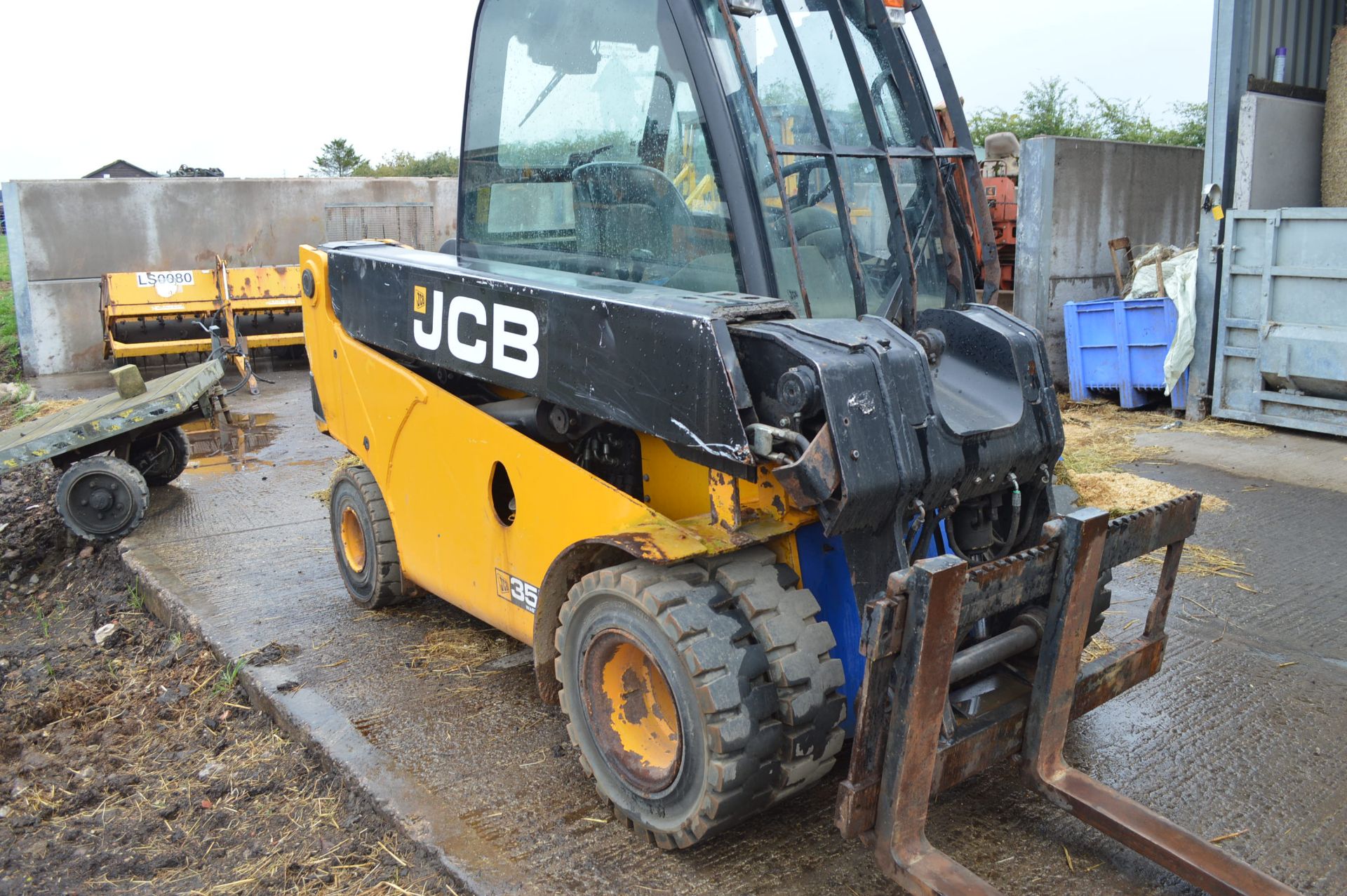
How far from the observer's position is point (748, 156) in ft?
10.1

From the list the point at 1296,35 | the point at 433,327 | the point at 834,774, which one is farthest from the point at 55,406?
the point at 1296,35

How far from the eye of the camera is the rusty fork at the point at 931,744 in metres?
2.55

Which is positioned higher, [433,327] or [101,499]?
[433,327]

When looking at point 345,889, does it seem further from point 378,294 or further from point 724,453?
point 378,294

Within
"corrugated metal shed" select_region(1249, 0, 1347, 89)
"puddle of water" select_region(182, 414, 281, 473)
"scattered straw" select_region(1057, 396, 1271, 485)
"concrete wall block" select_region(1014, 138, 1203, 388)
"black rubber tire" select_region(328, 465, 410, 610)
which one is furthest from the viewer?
"concrete wall block" select_region(1014, 138, 1203, 388)

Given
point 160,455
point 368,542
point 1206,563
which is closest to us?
point 368,542

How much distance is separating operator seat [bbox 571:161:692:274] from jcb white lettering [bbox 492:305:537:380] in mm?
355

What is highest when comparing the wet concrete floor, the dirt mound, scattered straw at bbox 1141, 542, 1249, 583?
scattered straw at bbox 1141, 542, 1249, 583

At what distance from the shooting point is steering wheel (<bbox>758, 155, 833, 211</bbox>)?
3.18m

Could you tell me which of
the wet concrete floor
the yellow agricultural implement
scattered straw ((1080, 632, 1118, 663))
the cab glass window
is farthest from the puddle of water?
scattered straw ((1080, 632, 1118, 663))

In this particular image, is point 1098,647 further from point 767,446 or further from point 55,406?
point 55,406

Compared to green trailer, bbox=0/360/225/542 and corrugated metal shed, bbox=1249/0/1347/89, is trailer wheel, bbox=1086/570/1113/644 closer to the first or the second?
green trailer, bbox=0/360/225/542

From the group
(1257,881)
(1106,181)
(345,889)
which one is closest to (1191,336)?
(1106,181)

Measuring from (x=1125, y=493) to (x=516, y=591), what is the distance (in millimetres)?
4213
